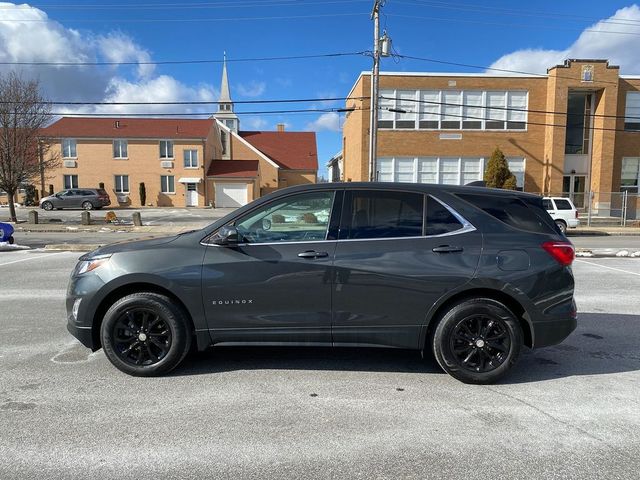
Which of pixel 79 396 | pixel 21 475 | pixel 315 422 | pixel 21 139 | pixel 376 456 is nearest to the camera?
pixel 21 475

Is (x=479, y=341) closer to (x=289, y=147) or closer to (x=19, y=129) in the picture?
(x=19, y=129)

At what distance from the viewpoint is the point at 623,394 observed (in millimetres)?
3973

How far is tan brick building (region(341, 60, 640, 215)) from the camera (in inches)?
1083

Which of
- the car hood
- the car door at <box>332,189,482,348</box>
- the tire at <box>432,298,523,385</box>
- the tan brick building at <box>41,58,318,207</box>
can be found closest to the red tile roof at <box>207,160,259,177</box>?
the tan brick building at <box>41,58,318,207</box>

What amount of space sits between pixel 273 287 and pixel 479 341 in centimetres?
184

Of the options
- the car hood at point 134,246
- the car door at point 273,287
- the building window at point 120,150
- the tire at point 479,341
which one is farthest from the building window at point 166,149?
the tire at point 479,341

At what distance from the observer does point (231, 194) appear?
4566 cm

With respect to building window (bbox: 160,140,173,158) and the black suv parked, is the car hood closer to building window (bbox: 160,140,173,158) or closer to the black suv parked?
the black suv parked

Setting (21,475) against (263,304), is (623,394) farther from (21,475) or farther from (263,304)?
(21,475)

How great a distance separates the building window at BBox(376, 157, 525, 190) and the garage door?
20.3m

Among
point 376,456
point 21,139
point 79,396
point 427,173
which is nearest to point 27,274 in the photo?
point 79,396

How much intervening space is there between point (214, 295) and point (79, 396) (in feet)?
4.37

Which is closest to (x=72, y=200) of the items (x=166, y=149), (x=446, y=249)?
(x=166, y=149)

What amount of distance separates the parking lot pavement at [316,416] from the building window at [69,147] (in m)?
44.0
